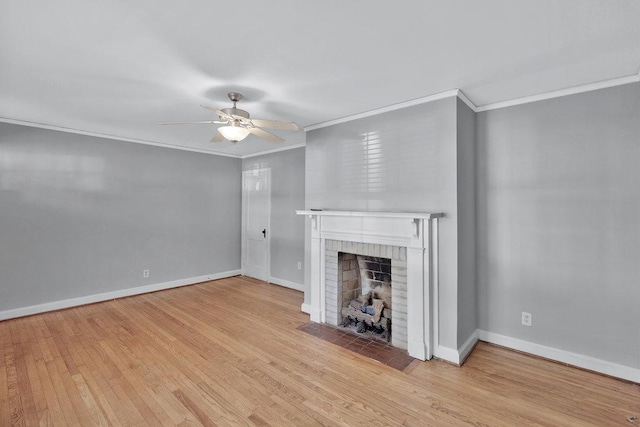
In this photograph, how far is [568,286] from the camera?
2674mm

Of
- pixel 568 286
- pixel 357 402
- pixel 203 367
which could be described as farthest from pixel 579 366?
pixel 203 367

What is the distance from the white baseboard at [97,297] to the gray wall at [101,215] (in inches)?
2.6

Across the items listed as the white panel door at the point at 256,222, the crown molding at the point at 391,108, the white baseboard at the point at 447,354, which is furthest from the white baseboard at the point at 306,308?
the crown molding at the point at 391,108

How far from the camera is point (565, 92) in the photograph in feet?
8.78

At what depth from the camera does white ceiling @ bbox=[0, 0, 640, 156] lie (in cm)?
163

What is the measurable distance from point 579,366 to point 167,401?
11.2 ft

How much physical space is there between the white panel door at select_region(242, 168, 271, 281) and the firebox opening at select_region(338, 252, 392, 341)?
2355 mm

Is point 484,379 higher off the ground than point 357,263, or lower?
lower

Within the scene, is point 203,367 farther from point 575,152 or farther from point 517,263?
point 575,152

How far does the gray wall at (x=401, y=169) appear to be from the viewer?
2.74 meters

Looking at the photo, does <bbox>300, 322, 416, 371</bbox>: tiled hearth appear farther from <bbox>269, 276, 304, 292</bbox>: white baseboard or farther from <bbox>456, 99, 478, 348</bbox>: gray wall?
<bbox>269, 276, 304, 292</bbox>: white baseboard

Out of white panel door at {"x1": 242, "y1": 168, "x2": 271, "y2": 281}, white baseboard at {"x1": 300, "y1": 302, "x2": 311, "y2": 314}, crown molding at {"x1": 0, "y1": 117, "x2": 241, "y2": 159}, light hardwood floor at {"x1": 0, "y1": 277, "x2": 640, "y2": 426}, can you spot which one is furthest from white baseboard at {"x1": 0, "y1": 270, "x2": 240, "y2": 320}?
white baseboard at {"x1": 300, "y1": 302, "x2": 311, "y2": 314}

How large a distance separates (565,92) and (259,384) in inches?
144

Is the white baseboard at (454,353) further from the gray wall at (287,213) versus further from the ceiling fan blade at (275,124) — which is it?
the gray wall at (287,213)
